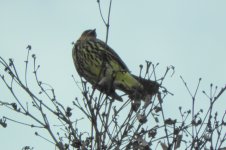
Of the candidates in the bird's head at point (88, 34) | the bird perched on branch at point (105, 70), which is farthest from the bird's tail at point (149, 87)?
the bird's head at point (88, 34)

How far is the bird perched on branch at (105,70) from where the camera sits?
20.3 feet

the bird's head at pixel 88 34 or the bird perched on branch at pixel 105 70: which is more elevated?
the bird's head at pixel 88 34

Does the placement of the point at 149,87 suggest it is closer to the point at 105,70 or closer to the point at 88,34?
the point at 105,70

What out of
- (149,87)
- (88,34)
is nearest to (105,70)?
(149,87)

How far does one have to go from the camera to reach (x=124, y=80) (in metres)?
7.62

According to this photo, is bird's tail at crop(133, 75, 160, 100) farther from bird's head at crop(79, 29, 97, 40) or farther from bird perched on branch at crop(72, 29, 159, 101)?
bird's head at crop(79, 29, 97, 40)

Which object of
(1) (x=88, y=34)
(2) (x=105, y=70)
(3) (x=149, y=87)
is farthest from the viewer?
(1) (x=88, y=34)

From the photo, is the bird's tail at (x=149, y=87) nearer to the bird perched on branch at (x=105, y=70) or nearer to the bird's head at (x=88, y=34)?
the bird perched on branch at (x=105, y=70)

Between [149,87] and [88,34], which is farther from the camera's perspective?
[88,34]

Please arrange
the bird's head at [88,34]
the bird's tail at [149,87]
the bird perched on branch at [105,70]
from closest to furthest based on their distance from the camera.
Result: 1. the bird's tail at [149,87]
2. the bird perched on branch at [105,70]
3. the bird's head at [88,34]

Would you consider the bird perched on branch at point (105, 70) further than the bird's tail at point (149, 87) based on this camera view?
Yes

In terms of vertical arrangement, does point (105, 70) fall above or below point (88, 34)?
below

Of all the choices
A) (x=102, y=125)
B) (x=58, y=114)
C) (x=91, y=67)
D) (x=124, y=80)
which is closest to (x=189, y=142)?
(x=102, y=125)

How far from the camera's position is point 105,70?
21.0ft
